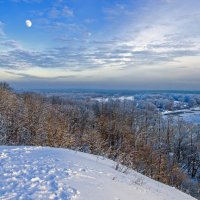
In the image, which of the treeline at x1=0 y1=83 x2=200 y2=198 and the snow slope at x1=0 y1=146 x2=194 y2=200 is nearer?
the snow slope at x1=0 y1=146 x2=194 y2=200

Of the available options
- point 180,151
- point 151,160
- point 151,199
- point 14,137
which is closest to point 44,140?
point 14,137

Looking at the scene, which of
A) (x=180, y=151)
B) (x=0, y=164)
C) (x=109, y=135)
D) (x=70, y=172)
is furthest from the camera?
(x=180, y=151)

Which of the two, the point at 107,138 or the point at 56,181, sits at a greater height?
the point at 56,181

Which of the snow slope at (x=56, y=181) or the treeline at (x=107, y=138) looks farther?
the treeline at (x=107, y=138)

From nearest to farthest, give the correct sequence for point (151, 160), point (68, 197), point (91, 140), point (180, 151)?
point (68, 197) < point (91, 140) < point (151, 160) < point (180, 151)

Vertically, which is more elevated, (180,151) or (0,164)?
(0,164)

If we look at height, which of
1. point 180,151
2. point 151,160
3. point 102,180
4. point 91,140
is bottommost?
point 180,151

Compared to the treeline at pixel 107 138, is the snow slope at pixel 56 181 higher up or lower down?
higher up

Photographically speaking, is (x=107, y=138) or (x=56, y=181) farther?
(x=107, y=138)

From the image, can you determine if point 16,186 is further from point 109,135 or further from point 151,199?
point 109,135

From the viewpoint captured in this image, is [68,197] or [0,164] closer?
[68,197]

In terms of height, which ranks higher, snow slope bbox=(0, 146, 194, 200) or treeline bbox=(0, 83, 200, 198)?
snow slope bbox=(0, 146, 194, 200)

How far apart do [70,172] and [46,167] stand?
694 mm

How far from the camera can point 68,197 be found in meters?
6.01
